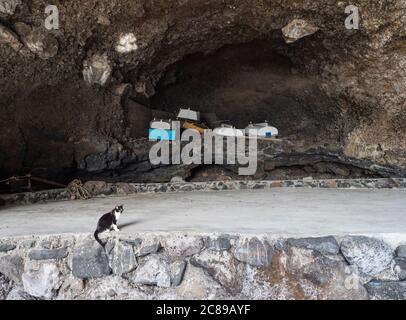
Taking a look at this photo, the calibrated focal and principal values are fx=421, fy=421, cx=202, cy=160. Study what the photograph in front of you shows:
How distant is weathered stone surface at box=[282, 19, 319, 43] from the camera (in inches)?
198

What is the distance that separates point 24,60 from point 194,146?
2.63 metres

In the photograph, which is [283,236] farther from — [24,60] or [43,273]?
[24,60]

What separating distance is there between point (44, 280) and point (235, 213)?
63.3 inches

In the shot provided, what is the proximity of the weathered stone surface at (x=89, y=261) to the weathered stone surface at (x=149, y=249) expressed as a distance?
0.25 metres

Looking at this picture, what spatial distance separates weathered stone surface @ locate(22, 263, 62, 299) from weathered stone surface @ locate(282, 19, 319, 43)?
3.79 m

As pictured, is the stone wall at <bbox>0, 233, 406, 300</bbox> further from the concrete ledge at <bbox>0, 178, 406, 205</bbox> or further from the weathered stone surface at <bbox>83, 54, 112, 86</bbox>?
the weathered stone surface at <bbox>83, 54, 112, 86</bbox>

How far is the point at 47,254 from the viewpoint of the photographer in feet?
9.65

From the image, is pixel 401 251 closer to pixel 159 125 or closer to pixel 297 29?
pixel 297 29

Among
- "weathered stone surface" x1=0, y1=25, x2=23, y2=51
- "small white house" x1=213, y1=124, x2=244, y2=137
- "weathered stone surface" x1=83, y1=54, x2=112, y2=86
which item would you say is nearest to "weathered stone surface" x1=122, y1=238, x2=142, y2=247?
"weathered stone surface" x1=0, y1=25, x2=23, y2=51

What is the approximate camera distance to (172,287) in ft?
9.67

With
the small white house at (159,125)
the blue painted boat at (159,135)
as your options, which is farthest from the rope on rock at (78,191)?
the small white house at (159,125)

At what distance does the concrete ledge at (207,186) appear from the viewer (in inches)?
198

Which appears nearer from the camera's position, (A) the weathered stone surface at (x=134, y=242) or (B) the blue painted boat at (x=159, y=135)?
(A) the weathered stone surface at (x=134, y=242)

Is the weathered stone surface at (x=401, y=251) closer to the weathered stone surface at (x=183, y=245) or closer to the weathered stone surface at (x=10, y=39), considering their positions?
the weathered stone surface at (x=183, y=245)
